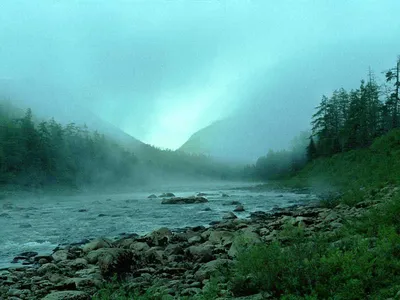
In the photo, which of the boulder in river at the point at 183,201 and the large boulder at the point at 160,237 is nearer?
the large boulder at the point at 160,237

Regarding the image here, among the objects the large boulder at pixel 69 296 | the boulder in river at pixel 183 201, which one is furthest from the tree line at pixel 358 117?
the large boulder at pixel 69 296

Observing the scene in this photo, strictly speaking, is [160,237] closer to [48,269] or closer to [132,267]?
[132,267]

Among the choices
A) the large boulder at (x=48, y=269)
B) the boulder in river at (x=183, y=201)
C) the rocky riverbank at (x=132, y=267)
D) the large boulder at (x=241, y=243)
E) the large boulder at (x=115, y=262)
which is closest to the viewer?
the large boulder at (x=241, y=243)

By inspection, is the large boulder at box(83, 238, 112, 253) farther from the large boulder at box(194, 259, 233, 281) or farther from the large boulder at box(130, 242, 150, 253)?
the large boulder at box(194, 259, 233, 281)

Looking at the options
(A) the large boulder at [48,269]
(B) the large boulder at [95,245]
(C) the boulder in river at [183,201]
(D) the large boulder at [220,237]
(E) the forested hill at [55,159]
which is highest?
(E) the forested hill at [55,159]

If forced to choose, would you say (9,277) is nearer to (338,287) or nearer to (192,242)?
(192,242)

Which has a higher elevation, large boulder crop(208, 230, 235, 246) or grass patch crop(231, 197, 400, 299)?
grass patch crop(231, 197, 400, 299)

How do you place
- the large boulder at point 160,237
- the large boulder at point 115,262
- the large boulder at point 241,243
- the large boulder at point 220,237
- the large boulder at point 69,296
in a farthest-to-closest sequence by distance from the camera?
1. the large boulder at point 160,237
2. the large boulder at point 220,237
3. the large boulder at point 115,262
4. the large boulder at point 241,243
5. the large boulder at point 69,296

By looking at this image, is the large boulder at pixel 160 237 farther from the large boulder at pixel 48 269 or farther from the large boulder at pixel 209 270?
the large boulder at pixel 209 270

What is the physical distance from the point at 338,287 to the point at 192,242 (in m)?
8.30

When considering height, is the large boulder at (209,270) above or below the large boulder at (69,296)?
above

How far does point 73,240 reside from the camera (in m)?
15.7

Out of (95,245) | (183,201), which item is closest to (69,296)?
(95,245)

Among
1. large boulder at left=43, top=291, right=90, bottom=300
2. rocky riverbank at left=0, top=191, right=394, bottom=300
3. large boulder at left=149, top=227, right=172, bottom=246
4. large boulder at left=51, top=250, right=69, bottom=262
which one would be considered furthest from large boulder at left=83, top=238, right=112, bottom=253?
large boulder at left=43, top=291, right=90, bottom=300
